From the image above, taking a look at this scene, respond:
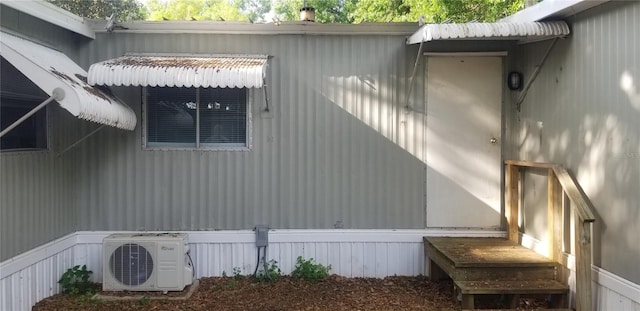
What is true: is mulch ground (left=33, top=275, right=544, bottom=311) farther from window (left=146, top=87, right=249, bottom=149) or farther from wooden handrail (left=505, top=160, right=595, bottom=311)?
window (left=146, top=87, right=249, bottom=149)

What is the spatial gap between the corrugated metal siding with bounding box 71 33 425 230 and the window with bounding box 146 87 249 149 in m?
0.13

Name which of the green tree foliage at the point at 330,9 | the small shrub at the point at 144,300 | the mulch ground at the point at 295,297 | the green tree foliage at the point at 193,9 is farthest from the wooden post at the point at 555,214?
the green tree foliage at the point at 193,9

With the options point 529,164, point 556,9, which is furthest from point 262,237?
point 556,9

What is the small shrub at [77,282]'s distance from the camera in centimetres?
485

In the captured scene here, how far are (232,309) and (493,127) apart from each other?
3.41 metres

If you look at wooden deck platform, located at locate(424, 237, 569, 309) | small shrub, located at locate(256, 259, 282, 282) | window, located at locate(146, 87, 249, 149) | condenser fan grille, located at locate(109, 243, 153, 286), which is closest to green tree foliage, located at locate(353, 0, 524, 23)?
window, located at locate(146, 87, 249, 149)

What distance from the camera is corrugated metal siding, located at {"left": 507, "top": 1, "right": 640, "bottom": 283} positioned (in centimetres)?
353

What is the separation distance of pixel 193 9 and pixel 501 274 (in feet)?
87.6

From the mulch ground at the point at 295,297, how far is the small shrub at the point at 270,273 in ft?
0.20

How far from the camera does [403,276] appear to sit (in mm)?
5406

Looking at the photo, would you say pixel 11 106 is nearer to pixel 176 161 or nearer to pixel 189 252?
pixel 176 161

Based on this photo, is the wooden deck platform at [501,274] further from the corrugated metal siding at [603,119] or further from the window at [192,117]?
the window at [192,117]

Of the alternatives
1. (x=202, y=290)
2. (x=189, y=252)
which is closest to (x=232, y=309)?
(x=202, y=290)

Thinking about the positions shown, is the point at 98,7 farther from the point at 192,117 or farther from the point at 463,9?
the point at 192,117
